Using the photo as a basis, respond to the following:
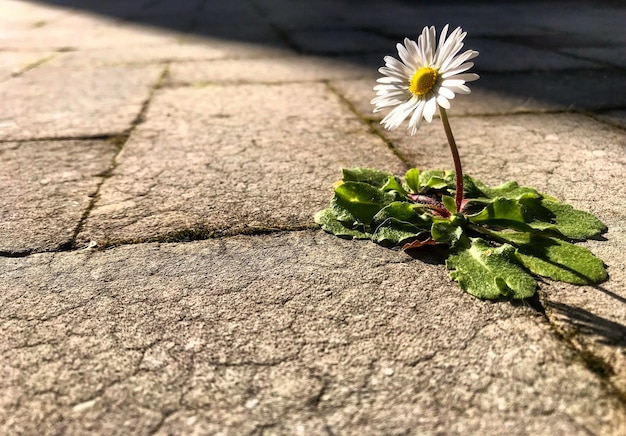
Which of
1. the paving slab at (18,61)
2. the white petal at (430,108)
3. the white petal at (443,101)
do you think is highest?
the white petal at (443,101)

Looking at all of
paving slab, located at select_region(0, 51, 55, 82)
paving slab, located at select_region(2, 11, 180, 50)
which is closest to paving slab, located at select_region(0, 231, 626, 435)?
paving slab, located at select_region(0, 51, 55, 82)

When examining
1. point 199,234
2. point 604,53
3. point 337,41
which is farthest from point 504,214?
point 337,41

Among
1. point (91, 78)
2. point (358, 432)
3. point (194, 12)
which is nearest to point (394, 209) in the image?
point (358, 432)

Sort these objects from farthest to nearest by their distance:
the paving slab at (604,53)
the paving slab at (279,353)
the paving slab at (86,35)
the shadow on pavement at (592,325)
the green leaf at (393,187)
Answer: the paving slab at (86,35)
the paving slab at (604,53)
the green leaf at (393,187)
the shadow on pavement at (592,325)
the paving slab at (279,353)

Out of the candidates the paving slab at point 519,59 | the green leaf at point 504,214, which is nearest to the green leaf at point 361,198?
the green leaf at point 504,214

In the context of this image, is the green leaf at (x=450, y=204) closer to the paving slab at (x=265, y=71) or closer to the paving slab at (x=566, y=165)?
the paving slab at (x=566, y=165)

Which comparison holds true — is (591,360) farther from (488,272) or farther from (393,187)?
(393,187)
